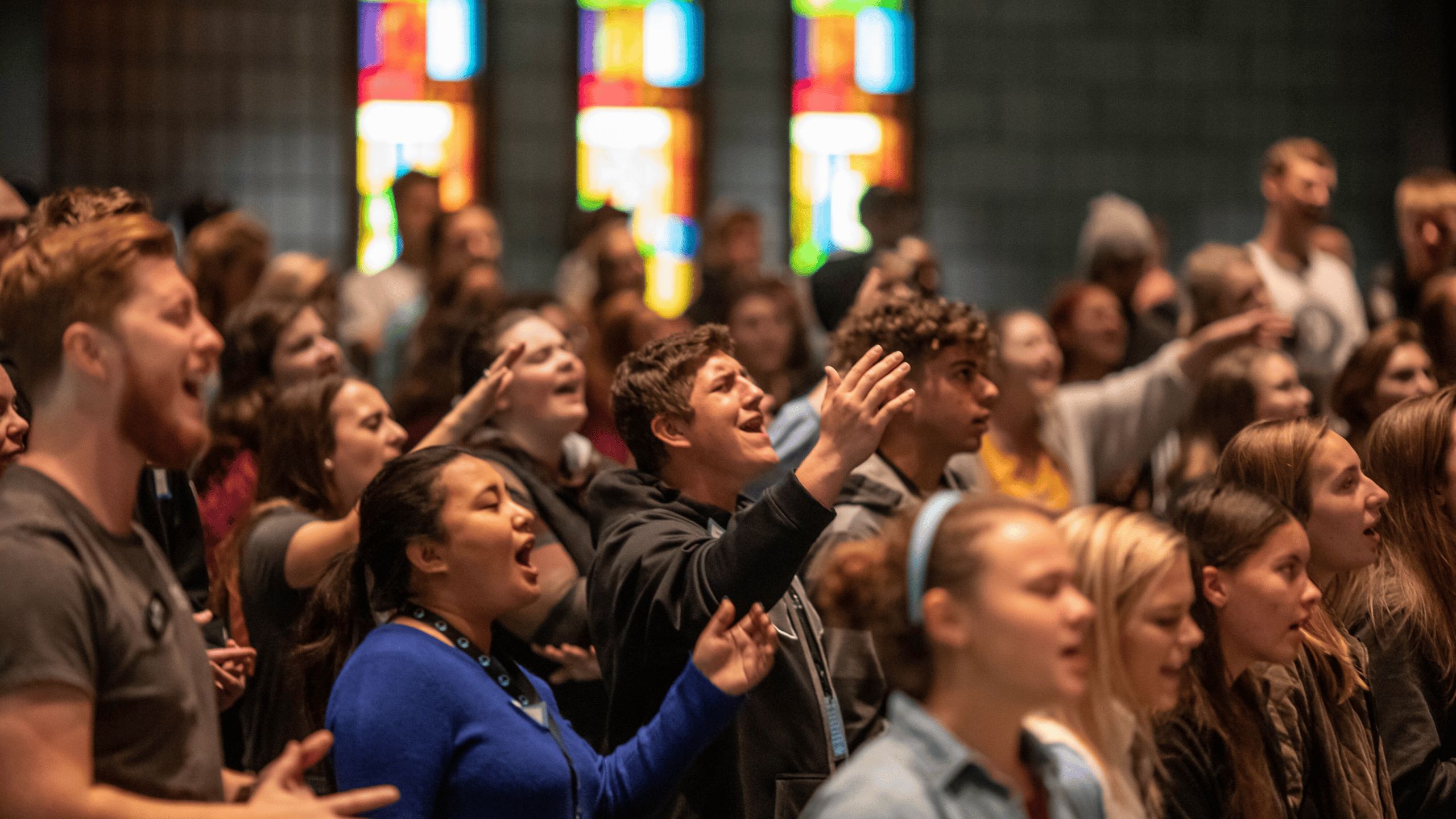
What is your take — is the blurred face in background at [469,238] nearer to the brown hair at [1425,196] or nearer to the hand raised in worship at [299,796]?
the brown hair at [1425,196]

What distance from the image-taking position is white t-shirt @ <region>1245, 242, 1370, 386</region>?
6.17 meters

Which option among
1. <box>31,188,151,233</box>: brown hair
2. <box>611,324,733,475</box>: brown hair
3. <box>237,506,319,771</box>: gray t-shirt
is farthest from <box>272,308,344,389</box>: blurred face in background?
<box>611,324,733,475</box>: brown hair

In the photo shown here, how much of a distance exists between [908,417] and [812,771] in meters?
1.13

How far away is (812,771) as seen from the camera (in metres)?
2.91

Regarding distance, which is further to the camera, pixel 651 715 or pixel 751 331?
pixel 751 331

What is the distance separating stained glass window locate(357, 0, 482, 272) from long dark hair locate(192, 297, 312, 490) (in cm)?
490

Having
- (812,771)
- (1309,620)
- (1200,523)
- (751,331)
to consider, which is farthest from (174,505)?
(751,331)

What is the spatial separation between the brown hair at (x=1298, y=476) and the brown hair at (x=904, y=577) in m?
1.10

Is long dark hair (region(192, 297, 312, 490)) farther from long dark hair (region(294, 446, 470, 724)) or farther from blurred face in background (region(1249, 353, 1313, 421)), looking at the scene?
blurred face in background (region(1249, 353, 1313, 421))

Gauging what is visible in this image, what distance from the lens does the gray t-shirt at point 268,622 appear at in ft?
11.0

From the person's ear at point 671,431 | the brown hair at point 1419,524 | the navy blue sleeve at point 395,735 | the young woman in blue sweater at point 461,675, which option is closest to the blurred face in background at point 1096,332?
the brown hair at point 1419,524

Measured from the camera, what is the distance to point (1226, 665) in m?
2.61

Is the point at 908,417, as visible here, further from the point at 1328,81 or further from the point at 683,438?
the point at 1328,81

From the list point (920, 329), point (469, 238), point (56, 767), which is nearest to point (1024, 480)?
point (920, 329)
